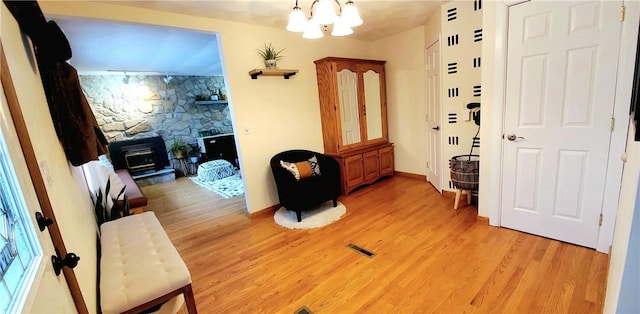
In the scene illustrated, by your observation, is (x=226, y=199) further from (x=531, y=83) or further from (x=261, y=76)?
(x=531, y=83)

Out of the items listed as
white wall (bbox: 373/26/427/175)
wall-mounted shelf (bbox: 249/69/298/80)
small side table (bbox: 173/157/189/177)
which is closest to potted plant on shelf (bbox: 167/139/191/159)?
small side table (bbox: 173/157/189/177)

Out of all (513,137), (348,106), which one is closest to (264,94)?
(348,106)

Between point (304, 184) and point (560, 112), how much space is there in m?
2.45

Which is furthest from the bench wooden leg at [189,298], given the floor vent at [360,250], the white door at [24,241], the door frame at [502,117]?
the door frame at [502,117]

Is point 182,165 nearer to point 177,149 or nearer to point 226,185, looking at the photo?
point 177,149

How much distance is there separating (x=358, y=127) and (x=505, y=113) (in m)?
1.98

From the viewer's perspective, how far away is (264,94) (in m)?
3.36

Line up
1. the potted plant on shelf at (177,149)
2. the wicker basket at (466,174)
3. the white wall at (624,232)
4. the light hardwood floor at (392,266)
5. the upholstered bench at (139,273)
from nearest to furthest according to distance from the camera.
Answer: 1. the white wall at (624,232)
2. the upholstered bench at (139,273)
3. the light hardwood floor at (392,266)
4. the wicker basket at (466,174)
5. the potted plant on shelf at (177,149)

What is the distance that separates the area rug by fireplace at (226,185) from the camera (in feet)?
14.8

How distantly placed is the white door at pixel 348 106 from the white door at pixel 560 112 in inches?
77.5

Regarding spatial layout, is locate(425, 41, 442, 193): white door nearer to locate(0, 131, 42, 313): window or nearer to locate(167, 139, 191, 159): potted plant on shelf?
locate(0, 131, 42, 313): window

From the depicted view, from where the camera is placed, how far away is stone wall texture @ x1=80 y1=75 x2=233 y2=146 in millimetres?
5336

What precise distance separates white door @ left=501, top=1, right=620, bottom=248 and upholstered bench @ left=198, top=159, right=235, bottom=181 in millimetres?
4880

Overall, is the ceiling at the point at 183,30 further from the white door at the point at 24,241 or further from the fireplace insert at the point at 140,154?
the white door at the point at 24,241
